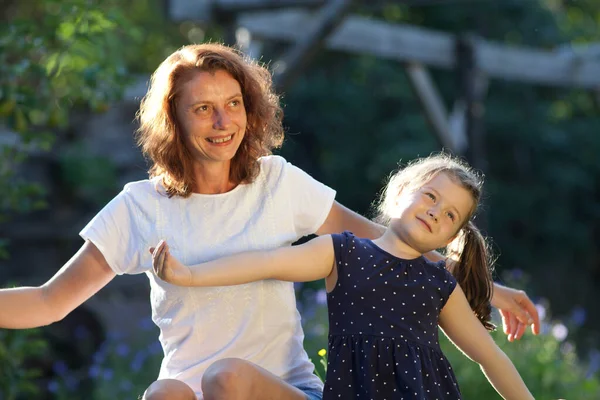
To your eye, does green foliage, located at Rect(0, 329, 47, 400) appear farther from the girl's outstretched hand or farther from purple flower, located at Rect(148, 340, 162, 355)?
the girl's outstretched hand

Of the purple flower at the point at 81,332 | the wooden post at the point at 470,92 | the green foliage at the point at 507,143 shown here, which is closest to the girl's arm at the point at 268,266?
the purple flower at the point at 81,332

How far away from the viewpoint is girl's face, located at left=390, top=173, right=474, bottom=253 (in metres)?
2.30

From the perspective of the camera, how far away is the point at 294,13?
20.0 feet

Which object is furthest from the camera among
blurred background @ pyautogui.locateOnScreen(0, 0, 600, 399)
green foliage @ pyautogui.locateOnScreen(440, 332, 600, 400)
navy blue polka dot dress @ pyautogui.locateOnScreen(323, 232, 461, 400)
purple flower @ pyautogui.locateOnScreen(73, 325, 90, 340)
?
purple flower @ pyautogui.locateOnScreen(73, 325, 90, 340)

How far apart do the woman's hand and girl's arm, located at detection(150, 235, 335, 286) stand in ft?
1.55

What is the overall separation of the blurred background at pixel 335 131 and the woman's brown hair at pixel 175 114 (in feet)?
3.31

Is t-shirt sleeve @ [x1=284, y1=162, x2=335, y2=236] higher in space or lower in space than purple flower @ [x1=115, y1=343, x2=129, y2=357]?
higher

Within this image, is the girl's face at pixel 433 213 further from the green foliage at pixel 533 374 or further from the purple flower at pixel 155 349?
the purple flower at pixel 155 349

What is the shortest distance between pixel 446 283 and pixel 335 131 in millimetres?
7862

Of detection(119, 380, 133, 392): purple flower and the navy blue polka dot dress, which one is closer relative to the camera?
the navy blue polka dot dress

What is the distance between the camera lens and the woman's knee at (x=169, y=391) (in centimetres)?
217

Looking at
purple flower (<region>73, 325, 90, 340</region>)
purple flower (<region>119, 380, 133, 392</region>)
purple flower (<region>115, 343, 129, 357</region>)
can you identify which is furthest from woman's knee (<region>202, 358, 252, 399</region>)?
purple flower (<region>73, 325, 90, 340</region>)

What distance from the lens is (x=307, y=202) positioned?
8.39 ft

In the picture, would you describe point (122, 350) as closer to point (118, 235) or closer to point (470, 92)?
point (118, 235)
